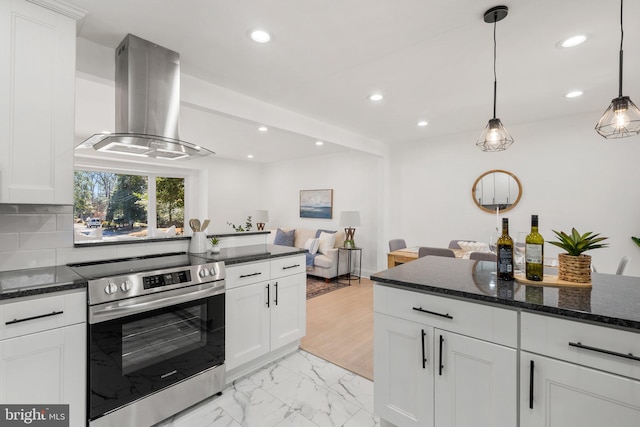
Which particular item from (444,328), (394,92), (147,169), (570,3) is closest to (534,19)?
(570,3)

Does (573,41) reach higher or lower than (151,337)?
higher

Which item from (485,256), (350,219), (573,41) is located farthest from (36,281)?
(350,219)

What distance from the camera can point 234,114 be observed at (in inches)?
119

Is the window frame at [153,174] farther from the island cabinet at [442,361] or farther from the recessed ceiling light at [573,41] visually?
the recessed ceiling light at [573,41]

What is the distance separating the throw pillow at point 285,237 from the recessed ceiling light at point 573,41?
5.22 m

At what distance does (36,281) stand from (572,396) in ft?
8.30

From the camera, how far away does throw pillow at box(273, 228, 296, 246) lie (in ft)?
21.0

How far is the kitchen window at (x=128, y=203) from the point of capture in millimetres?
5312

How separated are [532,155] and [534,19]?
8.72 feet

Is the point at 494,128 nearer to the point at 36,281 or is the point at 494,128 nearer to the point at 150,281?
the point at 150,281

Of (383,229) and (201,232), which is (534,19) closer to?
(201,232)

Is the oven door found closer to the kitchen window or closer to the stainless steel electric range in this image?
the stainless steel electric range

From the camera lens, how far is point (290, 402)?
2076 millimetres

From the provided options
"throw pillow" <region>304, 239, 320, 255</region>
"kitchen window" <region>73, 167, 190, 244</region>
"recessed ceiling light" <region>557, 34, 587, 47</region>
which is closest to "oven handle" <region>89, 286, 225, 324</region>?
"recessed ceiling light" <region>557, 34, 587, 47</region>
